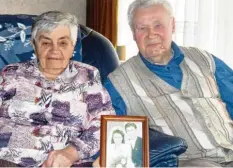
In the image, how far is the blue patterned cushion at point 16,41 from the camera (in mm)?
2053

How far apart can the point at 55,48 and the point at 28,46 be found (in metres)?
0.28

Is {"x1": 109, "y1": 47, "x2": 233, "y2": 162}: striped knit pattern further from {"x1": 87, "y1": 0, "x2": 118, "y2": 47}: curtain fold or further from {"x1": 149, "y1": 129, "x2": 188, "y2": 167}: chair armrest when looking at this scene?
{"x1": 87, "y1": 0, "x2": 118, "y2": 47}: curtain fold

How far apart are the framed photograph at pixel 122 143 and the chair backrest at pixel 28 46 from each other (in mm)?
809

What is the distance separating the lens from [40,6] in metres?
3.41

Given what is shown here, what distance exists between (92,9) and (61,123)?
1.78 m

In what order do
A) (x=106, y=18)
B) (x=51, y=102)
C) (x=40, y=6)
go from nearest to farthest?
1. (x=51, y=102)
2. (x=106, y=18)
3. (x=40, y=6)

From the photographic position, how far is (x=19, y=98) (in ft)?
5.97

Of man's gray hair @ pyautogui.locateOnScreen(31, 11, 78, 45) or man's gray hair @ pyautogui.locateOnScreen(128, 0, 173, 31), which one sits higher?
man's gray hair @ pyautogui.locateOnScreen(128, 0, 173, 31)

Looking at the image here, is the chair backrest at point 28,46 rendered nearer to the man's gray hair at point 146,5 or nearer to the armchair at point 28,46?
the armchair at point 28,46

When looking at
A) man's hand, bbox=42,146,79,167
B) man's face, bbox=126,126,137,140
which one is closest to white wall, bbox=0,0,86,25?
man's hand, bbox=42,146,79,167

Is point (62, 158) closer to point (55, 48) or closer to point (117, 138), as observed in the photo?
point (117, 138)

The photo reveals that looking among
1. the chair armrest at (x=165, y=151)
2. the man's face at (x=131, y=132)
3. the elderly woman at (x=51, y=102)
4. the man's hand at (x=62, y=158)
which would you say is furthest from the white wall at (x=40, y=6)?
the man's face at (x=131, y=132)

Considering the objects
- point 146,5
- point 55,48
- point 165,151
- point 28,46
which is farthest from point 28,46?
point 165,151

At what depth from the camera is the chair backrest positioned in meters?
2.06
